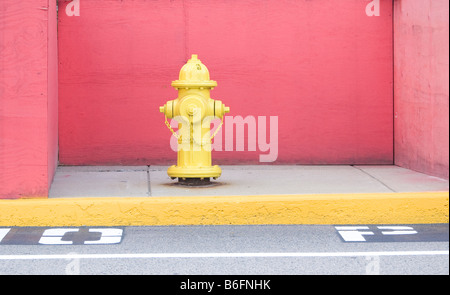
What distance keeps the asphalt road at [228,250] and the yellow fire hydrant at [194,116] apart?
1282 mm

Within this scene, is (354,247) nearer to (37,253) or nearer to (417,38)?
(37,253)

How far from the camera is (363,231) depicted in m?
6.91

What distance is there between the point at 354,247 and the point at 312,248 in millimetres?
345

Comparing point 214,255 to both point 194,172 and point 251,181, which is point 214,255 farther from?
point 251,181

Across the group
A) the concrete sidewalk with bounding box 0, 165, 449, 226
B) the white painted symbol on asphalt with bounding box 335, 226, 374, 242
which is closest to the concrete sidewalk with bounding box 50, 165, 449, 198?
the concrete sidewalk with bounding box 0, 165, 449, 226

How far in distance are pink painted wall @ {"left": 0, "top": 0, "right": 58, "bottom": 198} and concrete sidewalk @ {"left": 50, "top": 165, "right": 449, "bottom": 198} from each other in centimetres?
39

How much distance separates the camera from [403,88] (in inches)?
392

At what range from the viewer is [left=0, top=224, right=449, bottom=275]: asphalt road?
5.49 metres

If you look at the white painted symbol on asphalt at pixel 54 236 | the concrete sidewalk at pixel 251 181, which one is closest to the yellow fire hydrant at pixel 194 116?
the concrete sidewalk at pixel 251 181

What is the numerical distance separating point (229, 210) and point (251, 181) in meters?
1.54

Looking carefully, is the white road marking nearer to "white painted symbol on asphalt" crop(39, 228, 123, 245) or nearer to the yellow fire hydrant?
"white painted symbol on asphalt" crop(39, 228, 123, 245)

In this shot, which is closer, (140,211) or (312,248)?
(312,248)

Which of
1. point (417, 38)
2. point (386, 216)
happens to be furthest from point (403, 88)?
point (386, 216)
